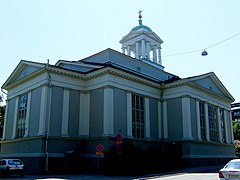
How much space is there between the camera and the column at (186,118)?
28312 millimetres

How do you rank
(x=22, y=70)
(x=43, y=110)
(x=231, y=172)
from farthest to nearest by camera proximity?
(x=22, y=70)
(x=43, y=110)
(x=231, y=172)

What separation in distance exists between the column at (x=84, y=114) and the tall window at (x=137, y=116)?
15.2 feet

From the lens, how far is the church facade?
942 inches

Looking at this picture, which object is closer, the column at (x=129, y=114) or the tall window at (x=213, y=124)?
the column at (x=129, y=114)

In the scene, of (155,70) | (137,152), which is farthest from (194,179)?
(155,70)

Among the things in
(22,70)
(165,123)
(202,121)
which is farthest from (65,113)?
(202,121)

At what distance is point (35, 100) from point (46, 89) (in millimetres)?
2248

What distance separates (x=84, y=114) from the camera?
26188 mm

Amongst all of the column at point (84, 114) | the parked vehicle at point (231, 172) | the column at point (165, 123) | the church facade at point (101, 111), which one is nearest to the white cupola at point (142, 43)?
the church facade at point (101, 111)

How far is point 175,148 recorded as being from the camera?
26.9 metres

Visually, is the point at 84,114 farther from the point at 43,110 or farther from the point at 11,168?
the point at 11,168

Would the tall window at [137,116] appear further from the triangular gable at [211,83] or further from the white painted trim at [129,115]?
the triangular gable at [211,83]

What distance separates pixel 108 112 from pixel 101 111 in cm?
92

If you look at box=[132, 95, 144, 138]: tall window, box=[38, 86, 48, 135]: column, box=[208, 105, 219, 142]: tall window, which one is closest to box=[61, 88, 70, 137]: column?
box=[38, 86, 48, 135]: column
